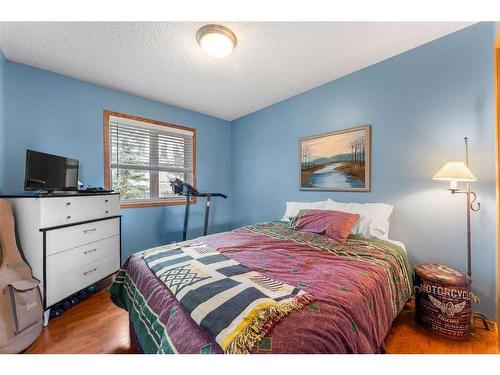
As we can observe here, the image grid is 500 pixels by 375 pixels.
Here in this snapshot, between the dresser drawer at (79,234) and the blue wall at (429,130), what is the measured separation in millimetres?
2446

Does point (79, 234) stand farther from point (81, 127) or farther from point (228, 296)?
point (228, 296)

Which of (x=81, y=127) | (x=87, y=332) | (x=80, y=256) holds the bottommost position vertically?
(x=87, y=332)

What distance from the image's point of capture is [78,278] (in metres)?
1.85

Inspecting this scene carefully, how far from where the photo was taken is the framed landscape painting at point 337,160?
217 centimetres

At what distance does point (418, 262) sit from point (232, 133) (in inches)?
130

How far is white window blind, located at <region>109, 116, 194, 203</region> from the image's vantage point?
8.77ft

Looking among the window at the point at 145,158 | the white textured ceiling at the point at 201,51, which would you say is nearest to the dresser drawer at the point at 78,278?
the window at the point at 145,158

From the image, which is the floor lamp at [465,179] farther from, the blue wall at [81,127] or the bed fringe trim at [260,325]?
the blue wall at [81,127]

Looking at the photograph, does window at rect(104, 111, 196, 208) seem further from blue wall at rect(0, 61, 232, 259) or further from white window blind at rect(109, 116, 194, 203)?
blue wall at rect(0, 61, 232, 259)

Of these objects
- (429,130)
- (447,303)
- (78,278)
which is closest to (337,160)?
(429,130)

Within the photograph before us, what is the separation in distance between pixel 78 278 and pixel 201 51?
2.38m

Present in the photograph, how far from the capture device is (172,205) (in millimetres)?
3143
